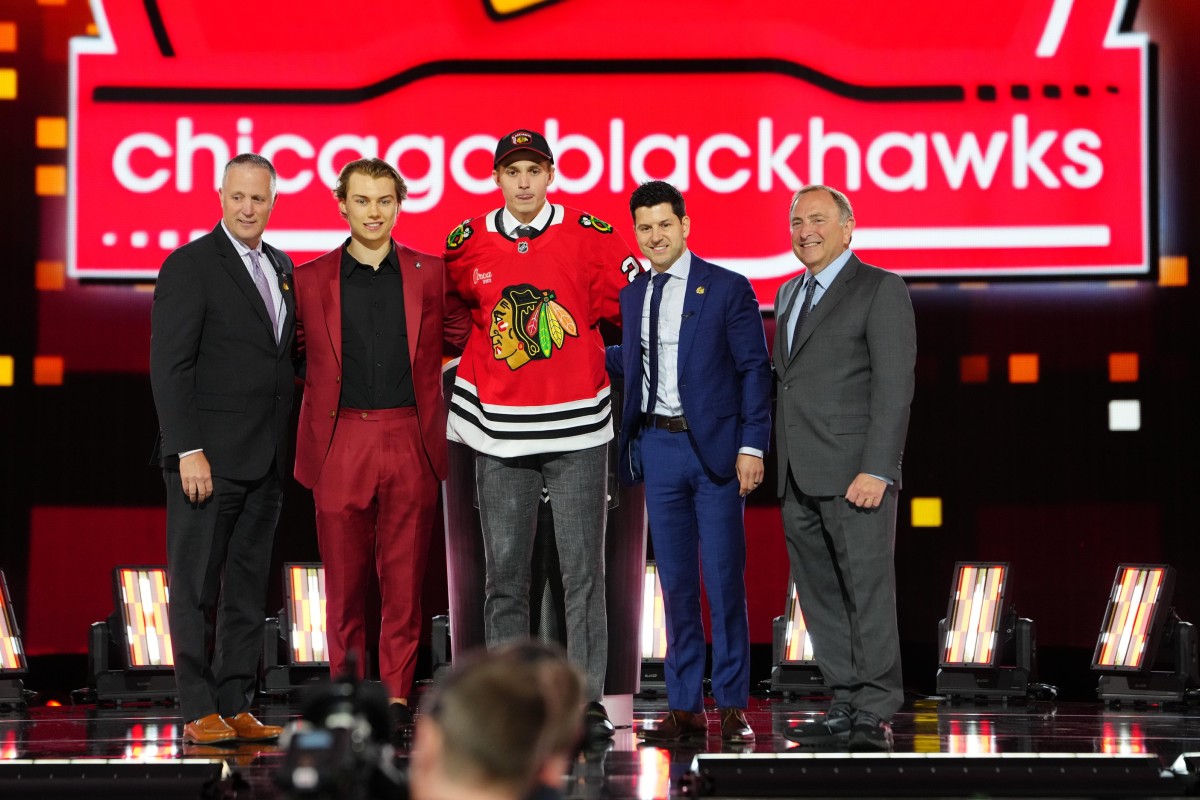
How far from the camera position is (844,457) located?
3838 mm

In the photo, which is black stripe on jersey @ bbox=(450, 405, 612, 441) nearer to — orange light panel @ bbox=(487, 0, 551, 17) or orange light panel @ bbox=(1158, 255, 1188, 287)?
orange light panel @ bbox=(487, 0, 551, 17)

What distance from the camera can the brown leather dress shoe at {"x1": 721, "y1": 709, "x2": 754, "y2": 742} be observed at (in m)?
3.85

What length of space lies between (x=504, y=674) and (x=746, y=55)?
5185 millimetres

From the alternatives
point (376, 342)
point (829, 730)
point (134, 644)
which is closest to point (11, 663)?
point (134, 644)

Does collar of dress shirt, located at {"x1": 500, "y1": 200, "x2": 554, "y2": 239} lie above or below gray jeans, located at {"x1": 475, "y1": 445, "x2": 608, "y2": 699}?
above

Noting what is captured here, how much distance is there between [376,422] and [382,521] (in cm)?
29

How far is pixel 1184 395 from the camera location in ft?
19.4

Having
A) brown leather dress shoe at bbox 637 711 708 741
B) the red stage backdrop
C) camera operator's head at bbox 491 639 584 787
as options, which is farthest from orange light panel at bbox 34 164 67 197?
camera operator's head at bbox 491 639 584 787

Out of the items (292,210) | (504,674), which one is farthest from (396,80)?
(504,674)

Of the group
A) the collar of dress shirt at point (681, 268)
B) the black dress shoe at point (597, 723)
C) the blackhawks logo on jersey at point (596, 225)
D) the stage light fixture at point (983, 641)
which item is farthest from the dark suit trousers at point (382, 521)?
the stage light fixture at point (983, 641)

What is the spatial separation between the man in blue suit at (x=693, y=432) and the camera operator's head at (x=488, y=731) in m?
2.68

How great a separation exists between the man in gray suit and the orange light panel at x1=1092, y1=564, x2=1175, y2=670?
200cm

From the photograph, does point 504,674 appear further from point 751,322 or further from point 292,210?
point 292,210

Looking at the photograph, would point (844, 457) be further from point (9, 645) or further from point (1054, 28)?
point (9, 645)
